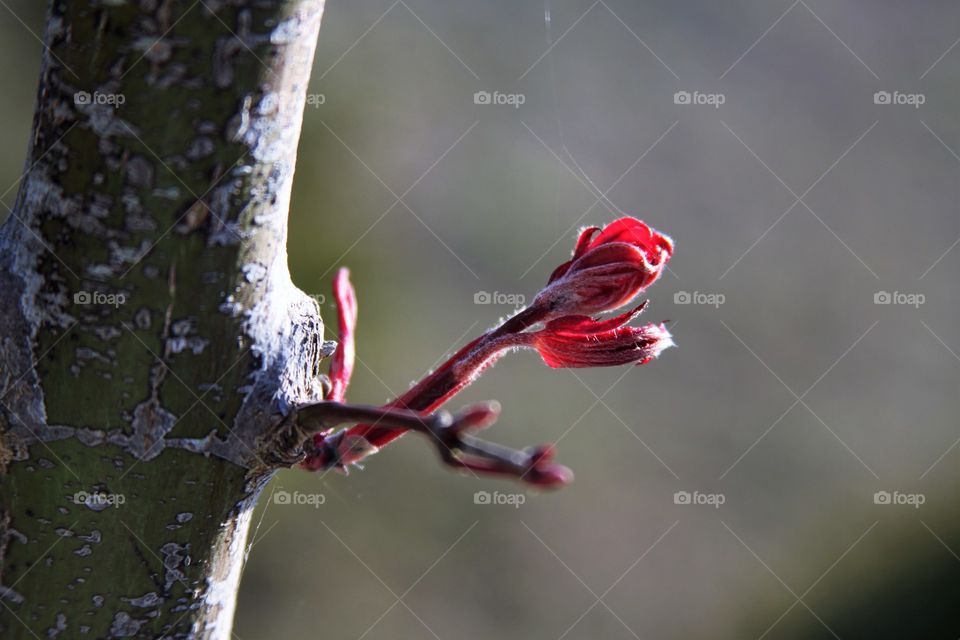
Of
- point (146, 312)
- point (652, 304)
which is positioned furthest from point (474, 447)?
point (652, 304)

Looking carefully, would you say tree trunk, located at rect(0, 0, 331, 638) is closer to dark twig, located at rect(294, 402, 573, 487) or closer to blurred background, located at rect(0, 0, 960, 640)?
dark twig, located at rect(294, 402, 573, 487)

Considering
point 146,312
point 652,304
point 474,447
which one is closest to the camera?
point 474,447

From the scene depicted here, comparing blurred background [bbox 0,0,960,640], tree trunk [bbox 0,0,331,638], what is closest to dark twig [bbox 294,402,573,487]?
tree trunk [bbox 0,0,331,638]

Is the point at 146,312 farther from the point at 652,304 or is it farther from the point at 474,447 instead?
the point at 652,304

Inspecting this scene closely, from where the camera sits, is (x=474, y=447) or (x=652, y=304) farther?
(x=652, y=304)

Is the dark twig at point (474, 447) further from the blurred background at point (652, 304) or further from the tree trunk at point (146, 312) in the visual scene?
the blurred background at point (652, 304)
